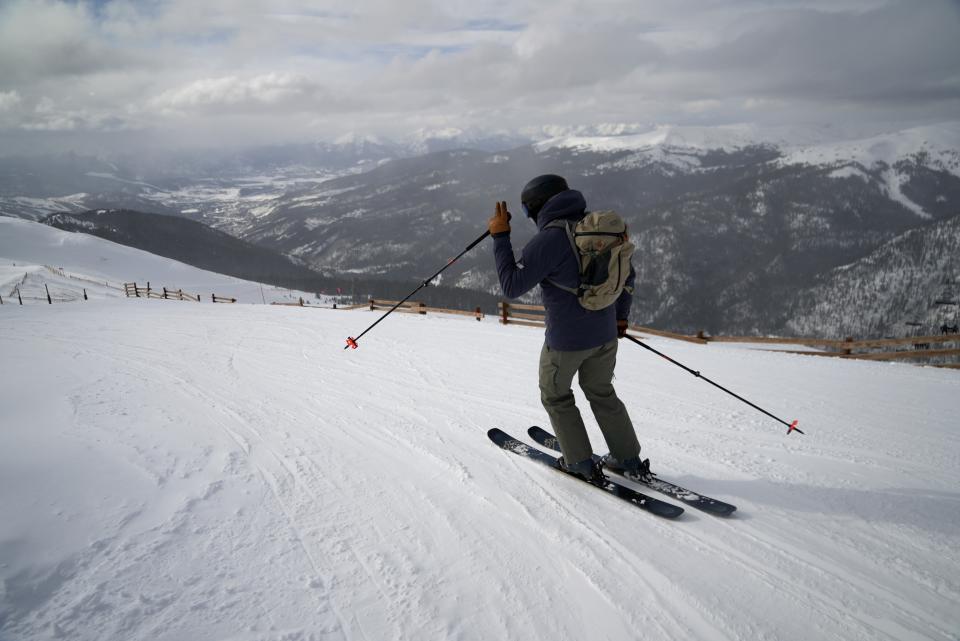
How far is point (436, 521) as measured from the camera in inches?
122

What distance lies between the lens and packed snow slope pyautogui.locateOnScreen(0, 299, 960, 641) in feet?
7.43

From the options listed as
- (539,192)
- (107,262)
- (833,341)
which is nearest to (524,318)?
(833,341)

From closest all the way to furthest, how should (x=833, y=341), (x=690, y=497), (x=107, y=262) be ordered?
(x=690, y=497) → (x=833, y=341) → (x=107, y=262)

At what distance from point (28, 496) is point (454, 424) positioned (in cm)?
340

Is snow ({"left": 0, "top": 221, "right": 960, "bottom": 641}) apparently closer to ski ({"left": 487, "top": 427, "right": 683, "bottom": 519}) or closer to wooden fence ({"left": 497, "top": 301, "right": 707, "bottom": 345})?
ski ({"left": 487, "top": 427, "right": 683, "bottom": 519})

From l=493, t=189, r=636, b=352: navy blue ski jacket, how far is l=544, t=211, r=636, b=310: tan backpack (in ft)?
0.17

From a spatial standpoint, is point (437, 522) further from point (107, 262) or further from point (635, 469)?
point (107, 262)

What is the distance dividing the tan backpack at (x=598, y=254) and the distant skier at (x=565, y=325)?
37mm

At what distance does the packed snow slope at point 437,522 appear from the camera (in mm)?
2266

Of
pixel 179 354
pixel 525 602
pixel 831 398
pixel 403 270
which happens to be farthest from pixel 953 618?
pixel 403 270

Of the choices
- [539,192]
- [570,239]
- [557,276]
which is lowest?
[557,276]

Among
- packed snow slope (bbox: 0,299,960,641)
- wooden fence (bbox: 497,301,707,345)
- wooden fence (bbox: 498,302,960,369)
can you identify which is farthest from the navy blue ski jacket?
wooden fence (bbox: 497,301,707,345)

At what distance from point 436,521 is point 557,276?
1900 millimetres

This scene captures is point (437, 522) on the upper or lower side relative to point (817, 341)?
lower
